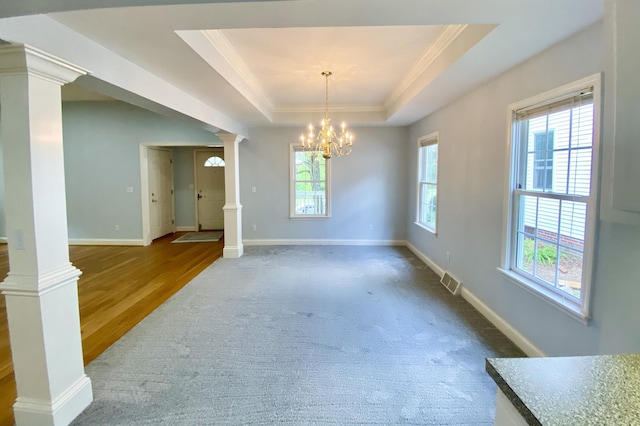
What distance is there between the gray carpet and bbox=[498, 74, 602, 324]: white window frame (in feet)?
1.88

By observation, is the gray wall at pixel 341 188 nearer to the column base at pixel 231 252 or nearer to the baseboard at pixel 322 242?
the baseboard at pixel 322 242

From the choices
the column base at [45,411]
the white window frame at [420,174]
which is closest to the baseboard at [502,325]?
the white window frame at [420,174]

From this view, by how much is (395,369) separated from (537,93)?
2344 mm

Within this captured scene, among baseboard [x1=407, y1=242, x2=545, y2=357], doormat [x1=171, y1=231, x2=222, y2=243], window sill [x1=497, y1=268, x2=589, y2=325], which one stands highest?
window sill [x1=497, y1=268, x2=589, y2=325]

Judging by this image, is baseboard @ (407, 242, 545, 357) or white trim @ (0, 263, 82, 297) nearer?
white trim @ (0, 263, 82, 297)

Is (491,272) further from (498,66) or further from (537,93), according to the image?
(498,66)

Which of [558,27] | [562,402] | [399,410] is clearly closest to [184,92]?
[558,27]

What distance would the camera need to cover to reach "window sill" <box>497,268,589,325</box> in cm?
199

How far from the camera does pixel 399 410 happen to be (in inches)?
74.0

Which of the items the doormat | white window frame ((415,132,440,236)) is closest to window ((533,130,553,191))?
white window frame ((415,132,440,236))

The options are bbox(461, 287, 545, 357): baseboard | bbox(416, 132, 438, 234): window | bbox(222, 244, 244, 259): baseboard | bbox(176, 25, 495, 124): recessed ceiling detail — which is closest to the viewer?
bbox(461, 287, 545, 357): baseboard

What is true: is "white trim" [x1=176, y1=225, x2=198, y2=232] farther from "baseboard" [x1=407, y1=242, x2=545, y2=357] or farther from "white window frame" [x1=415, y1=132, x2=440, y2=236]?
"baseboard" [x1=407, y1=242, x2=545, y2=357]

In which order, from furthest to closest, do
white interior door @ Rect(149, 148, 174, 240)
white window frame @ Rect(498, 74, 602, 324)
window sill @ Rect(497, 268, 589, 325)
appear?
white interior door @ Rect(149, 148, 174, 240) < window sill @ Rect(497, 268, 589, 325) < white window frame @ Rect(498, 74, 602, 324)

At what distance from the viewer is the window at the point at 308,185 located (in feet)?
20.6
